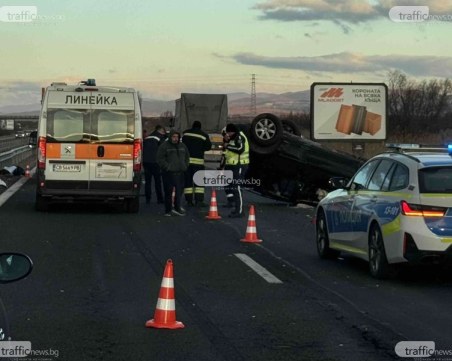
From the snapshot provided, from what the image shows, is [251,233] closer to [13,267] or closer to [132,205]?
[132,205]

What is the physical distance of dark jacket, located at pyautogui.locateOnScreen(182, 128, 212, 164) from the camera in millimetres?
21984

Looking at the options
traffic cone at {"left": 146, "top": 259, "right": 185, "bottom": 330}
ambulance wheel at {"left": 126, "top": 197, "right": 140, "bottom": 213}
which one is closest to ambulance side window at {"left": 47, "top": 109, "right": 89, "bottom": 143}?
ambulance wheel at {"left": 126, "top": 197, "right": 140, "bottom": 213}

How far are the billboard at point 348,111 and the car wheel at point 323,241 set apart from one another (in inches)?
995

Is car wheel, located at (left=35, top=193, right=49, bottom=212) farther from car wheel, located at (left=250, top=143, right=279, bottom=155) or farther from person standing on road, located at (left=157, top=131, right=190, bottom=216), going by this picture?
car wheel, located at (left=250, top=143, right=279, bottom=155)

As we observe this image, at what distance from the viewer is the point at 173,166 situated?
19.3 m

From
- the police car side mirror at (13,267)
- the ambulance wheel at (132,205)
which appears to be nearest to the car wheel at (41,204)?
the ambulance wheel at (132,205)

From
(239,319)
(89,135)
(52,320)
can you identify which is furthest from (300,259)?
(89,135)

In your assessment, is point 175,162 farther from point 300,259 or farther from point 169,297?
point 169,297

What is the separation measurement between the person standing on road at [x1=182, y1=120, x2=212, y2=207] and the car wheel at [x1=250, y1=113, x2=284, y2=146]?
1.21 m

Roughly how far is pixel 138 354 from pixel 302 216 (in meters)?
13.1

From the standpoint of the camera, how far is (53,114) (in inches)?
746

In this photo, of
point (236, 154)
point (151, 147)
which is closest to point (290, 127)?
point (151, 147)

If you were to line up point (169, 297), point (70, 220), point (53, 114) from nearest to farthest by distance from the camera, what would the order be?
point (169, 297) < point (70, 220) < point (53, 114)

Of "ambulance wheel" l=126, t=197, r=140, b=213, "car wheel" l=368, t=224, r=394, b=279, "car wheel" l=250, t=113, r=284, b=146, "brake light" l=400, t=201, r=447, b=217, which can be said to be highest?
"car wheel" l=250, t=113, r=284, b=146
